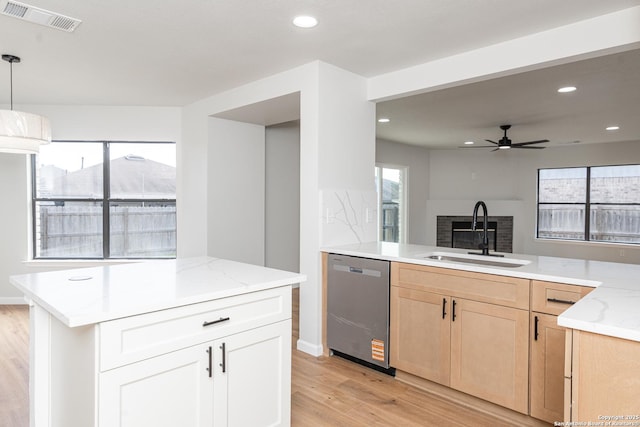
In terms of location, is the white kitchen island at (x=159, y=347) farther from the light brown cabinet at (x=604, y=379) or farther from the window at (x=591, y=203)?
the window at (x=591, y=203)


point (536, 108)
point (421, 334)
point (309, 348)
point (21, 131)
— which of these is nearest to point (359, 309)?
point (421, 334)

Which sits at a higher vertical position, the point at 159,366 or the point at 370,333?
the point at 159,366

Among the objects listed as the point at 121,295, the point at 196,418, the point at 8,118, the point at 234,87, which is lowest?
the point at 196,418

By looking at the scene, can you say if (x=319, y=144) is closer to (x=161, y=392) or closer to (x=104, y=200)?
(x=161, y=392)

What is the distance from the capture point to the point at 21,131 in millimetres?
2740

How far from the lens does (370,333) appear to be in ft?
9.68

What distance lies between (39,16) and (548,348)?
3.58m

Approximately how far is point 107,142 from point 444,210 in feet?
20.5

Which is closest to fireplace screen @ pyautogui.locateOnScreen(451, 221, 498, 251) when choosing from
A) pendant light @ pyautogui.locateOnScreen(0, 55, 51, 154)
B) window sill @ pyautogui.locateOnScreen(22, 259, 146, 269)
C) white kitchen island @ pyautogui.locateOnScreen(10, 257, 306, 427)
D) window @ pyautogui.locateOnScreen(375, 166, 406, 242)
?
window @ pyautogui.locateOnScreen(375, 166, 406, 242)

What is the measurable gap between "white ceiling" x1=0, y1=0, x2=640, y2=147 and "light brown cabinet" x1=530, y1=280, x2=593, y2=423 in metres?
1.65

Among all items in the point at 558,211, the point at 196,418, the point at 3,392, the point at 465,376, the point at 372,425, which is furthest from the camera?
the point at 558,211

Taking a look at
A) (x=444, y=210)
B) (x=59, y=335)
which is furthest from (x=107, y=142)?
(x=444, y=210)

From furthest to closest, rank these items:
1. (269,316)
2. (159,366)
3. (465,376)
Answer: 1. (465,376)
2. (269,316)
3. (159,366)

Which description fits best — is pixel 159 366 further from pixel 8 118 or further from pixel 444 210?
pixel 444 210
